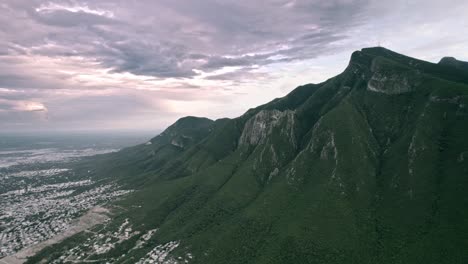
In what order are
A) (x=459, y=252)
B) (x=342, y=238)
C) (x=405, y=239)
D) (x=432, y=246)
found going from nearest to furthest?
(x=459, y=252), (x=432, y=246), (x=405, y=239), (x=342, y=238)

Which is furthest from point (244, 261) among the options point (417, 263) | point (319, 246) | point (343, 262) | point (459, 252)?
point (459, 252)

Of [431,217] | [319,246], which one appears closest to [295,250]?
[319,246]

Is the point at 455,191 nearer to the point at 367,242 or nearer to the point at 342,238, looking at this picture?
the point at 367,242

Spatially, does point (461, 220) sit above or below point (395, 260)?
above

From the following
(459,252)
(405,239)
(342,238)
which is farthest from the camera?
(342,238)

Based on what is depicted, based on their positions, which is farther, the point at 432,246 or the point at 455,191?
the point at 455,191

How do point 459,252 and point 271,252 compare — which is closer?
point 459,252

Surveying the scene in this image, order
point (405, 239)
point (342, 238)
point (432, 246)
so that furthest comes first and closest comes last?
point (342, 238) < point (405, 239) < point (432, 246)

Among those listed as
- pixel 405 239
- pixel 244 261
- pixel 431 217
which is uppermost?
pixel 431 217

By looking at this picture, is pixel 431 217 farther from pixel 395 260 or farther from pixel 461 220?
pixel 395 260
